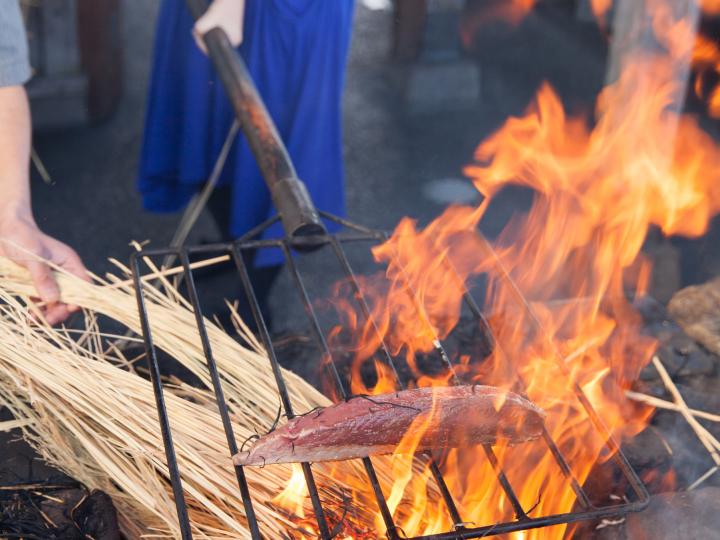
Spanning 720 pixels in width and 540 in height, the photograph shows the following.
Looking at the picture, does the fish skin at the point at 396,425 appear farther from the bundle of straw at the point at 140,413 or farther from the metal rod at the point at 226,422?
the bundle of straw at the point at 140,413

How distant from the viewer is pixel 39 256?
2.21 metres

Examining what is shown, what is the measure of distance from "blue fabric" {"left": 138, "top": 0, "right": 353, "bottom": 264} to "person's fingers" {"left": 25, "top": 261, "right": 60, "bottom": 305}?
127 centimetres

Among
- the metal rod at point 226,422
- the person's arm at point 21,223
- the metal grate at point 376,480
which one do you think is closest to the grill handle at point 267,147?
the metal grate at point 376,480

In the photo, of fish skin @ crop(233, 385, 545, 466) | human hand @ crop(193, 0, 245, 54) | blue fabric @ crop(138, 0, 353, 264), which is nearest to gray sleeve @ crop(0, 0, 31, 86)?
human hand @ crop(193, 0, 245, 54)

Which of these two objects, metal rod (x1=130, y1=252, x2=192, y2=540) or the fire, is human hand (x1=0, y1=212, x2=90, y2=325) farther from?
the fire

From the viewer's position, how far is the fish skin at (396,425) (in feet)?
5.23

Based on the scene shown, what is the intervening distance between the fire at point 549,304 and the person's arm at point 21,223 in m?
0.79

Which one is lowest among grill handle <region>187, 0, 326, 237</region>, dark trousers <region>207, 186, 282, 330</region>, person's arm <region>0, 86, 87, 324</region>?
dark trousers <region>207, 186, 282, 330</region>

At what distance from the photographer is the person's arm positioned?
2.18 metres

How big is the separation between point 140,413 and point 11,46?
4.04ft

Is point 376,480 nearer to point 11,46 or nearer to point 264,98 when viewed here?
point 11,46

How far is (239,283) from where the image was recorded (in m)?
4.05

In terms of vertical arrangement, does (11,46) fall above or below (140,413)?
above

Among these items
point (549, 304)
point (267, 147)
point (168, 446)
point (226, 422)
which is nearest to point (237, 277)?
point (549, 304)
